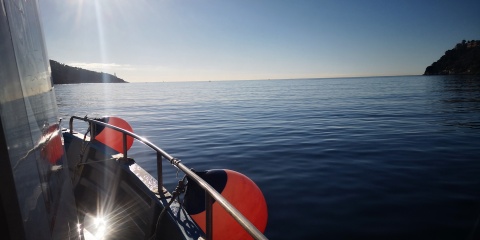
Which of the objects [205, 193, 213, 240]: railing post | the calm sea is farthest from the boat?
the calm sea

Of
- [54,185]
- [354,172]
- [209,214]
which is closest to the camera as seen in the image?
[54,185]

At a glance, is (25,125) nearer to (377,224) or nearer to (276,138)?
(377,224)

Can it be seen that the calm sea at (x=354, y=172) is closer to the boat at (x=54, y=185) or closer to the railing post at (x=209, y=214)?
the boat at (x=54, y=185)

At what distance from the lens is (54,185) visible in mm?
2449

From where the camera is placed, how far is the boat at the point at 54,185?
1354 millimetres

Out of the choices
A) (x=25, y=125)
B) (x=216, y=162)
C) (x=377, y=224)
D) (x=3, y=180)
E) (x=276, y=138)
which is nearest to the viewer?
(x=3, y=180)

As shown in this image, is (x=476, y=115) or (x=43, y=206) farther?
(x=476, y=115)

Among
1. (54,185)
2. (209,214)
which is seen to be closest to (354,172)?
(209,214)

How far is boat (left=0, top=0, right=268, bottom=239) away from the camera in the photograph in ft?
4.44

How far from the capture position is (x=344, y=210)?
6895 mm

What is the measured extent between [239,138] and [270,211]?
8895 millimetres

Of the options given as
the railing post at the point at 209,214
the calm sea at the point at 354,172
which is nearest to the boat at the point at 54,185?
the railing post at the point at 209,214

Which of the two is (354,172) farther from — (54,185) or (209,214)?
(54,185)

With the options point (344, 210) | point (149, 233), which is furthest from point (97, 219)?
point (344, 210)
